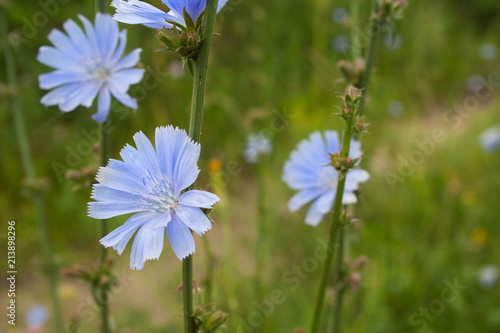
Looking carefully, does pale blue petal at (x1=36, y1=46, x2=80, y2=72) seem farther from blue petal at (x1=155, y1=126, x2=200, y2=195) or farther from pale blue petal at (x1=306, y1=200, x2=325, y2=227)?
pale blue petal at (x1=306, y1=200, x2=325, y2=227)

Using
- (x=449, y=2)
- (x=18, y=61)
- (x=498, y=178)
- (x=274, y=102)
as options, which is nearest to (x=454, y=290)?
(x=498, y=178)

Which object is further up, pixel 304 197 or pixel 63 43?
pixel 63 43

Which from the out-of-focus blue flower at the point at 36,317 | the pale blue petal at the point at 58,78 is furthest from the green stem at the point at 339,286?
the out-of-focus blue flower at the point at 36,317

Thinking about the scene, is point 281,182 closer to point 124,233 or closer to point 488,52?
point 124,233

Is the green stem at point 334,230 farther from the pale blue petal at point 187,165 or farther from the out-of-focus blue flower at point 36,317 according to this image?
the out-of-focus blue flower at point 36,317

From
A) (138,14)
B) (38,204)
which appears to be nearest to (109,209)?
(138,14)

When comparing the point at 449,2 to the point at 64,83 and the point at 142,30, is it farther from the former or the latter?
the point at 64,83

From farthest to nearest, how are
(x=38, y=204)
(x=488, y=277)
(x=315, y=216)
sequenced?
(x=488, y=277) → (x=38, y=204) → (x=315, y=216)

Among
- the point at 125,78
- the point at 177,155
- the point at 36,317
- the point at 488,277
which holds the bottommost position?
the point at 36,317
